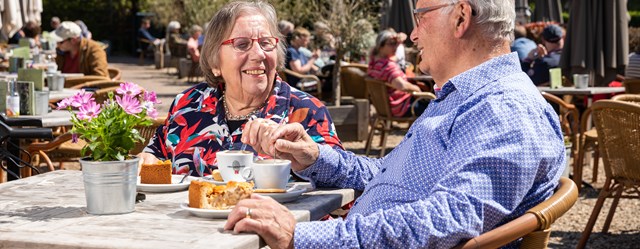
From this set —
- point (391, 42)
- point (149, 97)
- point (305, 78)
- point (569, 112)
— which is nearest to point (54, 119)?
point (149, 97)

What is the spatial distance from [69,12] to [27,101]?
34.7 m

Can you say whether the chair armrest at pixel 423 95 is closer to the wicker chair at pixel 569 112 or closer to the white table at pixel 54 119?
the wicker chair at pixel 569 112

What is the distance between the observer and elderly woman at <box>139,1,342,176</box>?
134 inches

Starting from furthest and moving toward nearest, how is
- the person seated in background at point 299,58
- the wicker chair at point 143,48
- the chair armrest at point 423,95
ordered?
the wicker chair at point 143,48 < the person seated in background at point 299,58 < the chair armrest at point 423,95

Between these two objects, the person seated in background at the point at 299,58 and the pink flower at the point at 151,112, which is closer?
the pink flower at the point at 151,112

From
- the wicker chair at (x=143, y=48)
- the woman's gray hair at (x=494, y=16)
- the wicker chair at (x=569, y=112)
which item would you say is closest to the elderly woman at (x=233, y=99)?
the woman's gray hair at (x=494, y=16)

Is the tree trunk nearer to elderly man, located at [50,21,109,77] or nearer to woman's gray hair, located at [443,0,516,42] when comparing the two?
elderly man, located at [50,21,109,77]

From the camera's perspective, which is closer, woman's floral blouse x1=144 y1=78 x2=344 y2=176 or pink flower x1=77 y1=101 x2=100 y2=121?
pink flower x1=77 y1=101 x2=100 y2=121

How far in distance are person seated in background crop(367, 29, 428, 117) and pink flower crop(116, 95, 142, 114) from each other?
740 cm

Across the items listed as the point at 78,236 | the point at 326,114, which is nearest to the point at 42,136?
the point at 326,114

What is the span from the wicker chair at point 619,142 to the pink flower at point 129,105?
11.3 ft

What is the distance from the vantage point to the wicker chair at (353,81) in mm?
12484

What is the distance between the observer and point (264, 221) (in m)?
2.26

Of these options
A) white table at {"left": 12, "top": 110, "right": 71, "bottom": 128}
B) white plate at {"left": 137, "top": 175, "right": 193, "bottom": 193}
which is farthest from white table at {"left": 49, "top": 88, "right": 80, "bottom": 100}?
white plate at {"left": 137, "top": 175, "right": 193, "bottom": 193}
